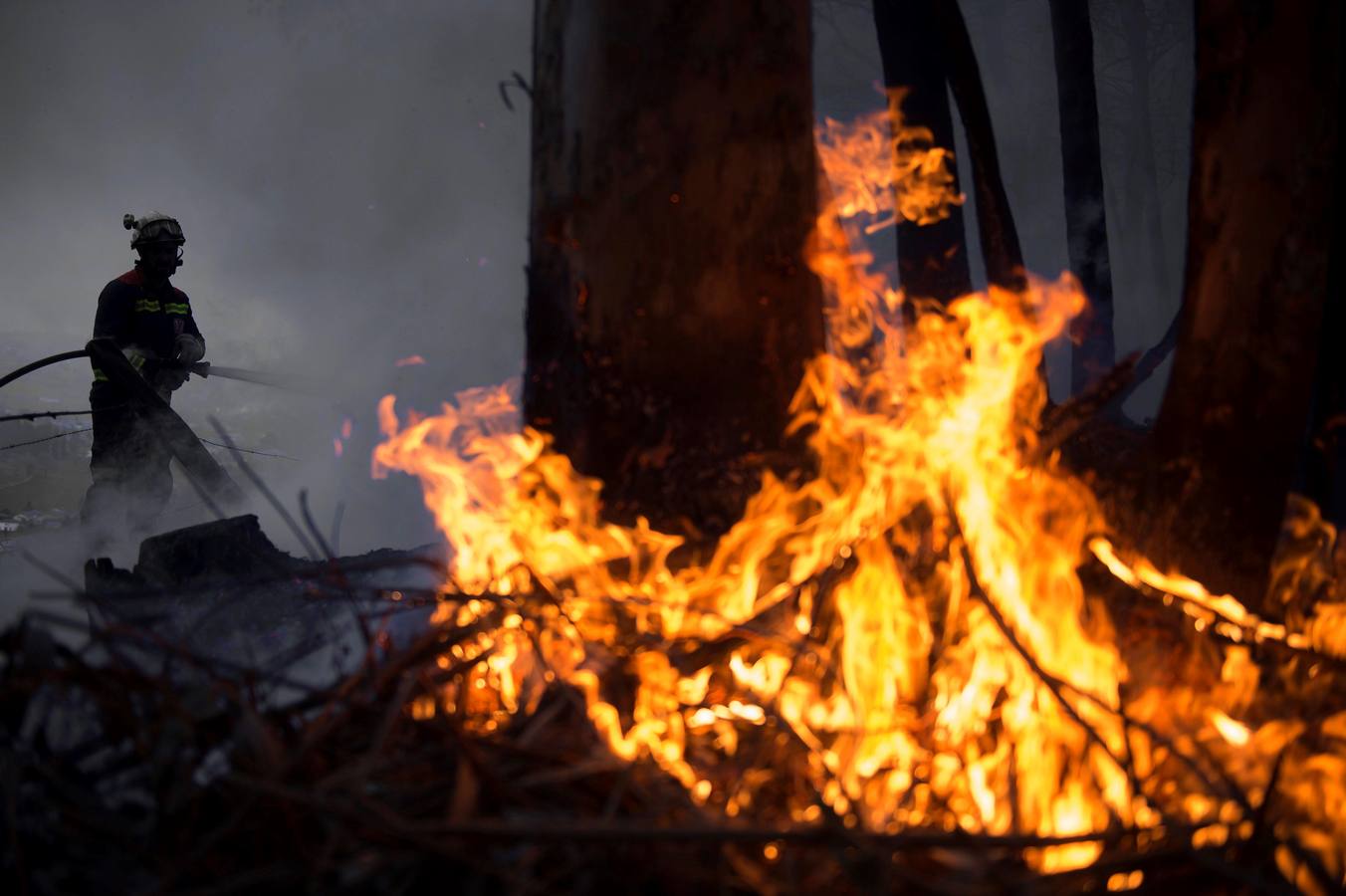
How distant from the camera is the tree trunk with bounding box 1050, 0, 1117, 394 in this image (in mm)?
6879

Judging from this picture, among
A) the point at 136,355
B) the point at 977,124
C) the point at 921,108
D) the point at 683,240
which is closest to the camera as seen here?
the point at 683,240

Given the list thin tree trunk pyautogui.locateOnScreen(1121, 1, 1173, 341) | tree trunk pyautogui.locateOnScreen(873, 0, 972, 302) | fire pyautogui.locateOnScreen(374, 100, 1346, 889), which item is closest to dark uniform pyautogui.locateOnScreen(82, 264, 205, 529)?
fire pyautogui.locateOnScreen(374, 100, 1346, 889)

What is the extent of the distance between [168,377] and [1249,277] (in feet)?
25.0

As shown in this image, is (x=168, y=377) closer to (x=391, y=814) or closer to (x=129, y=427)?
(x=129, y=427)

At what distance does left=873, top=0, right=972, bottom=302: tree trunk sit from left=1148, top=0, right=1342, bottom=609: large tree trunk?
2.45m

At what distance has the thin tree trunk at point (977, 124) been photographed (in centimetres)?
324

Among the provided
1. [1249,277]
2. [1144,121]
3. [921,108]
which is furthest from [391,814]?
[1144,121]

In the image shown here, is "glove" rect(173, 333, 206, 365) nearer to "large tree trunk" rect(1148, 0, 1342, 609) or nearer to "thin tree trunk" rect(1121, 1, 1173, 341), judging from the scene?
"large tree trunk" rect(1148, 0, 1342, 609)

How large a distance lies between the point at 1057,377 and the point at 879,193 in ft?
65.2

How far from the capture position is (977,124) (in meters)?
3.26

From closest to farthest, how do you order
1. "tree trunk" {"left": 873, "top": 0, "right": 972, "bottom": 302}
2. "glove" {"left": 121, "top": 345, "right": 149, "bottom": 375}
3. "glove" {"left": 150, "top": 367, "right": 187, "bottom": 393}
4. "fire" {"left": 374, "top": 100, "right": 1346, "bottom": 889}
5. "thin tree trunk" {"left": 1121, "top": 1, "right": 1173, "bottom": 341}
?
"fire" {"left": 374, "top": 100, "right": 1346, "bottom": 889} → "tree trunk" {"left": 873, "top": 0, "right": 972, "bottom": 302} → "glove" {"left": 121, "top": 345, "right": 149, "bottom": 375} → "glove" {"left": 150, "top": 367, "right": 187, "bottom": 393} → "thin tree trunk" {"left": 1121, "top": 1, "right": 1173, "bottom": 341}

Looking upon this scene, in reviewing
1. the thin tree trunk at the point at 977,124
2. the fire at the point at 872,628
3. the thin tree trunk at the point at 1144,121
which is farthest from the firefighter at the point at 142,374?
the thin tree trunk at the point at 1144,121

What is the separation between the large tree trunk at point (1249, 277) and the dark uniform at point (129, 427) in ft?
22.4

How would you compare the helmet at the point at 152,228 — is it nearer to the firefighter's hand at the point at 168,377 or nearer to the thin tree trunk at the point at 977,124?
the firefighter's hand at the point at 168,377
